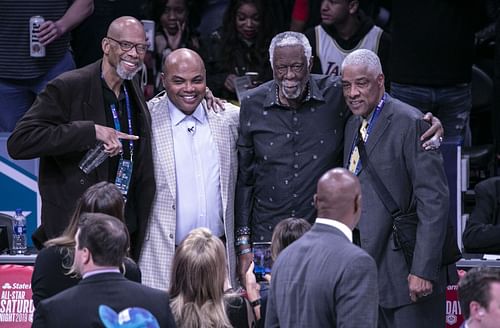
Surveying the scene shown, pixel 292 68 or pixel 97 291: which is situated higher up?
pixel 292 68

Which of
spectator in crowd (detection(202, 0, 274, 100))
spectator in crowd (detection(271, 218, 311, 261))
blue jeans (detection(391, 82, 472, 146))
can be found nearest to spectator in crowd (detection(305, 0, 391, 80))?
spectator in crowd (detection(202, 0, 274, 100))

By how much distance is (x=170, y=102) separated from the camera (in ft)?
24.0

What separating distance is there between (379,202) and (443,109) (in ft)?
8.14

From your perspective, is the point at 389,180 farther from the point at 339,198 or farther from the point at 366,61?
the point at 339,198

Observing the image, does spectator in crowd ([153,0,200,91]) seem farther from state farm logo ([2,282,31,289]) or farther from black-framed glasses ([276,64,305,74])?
black-framed glasses ([276,64,305,74])

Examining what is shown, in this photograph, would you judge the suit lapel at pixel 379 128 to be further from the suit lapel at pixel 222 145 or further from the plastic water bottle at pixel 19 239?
the plastic water bottle at pixel 19 239

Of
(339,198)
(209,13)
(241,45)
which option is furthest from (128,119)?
(209,13)

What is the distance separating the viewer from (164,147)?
7.23 m

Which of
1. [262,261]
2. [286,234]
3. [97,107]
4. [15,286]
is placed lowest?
[15,286]

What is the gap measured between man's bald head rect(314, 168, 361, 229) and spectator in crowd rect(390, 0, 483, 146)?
3.75m

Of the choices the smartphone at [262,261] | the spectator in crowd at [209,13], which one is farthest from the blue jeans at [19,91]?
the smartphone at [262,261]

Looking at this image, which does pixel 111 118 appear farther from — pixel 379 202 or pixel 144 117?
pixel 379 202

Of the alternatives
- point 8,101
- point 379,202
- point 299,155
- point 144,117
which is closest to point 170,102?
point 144,117

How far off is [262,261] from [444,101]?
8.53 ft
